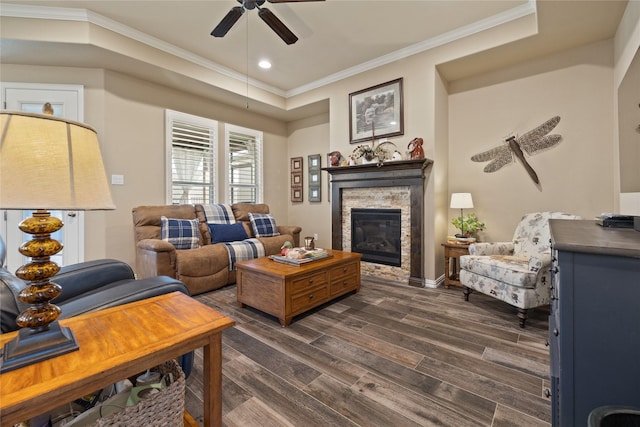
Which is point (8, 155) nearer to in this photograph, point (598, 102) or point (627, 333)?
point (627, 333)

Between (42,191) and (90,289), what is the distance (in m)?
1.22

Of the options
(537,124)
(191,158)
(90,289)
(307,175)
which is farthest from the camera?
(307,175)

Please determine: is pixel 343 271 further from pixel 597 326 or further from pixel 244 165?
pixel 244 165

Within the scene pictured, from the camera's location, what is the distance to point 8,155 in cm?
71

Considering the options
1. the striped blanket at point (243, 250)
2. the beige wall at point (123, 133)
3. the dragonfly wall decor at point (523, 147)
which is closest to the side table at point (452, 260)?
the dragonfly wall decor at point (523, 147)

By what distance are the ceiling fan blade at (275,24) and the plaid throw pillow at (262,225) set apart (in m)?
2.49

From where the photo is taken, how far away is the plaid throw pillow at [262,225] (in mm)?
4217

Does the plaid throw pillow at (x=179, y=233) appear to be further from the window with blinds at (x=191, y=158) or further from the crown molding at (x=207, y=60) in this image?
the crown molding at (x=207, y=60)

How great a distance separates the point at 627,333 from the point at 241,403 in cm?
161

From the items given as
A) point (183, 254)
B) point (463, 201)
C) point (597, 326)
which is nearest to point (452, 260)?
→ point (463, 201)

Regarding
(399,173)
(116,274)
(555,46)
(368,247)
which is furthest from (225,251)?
(555,46)

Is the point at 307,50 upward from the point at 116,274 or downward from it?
upward

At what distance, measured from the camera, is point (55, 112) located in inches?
129

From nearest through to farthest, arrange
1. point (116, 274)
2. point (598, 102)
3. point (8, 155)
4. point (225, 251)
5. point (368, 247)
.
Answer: point (8, 155) → point (116, 274) → point (598, 102) → point (225, 251) → point (368, 247)
